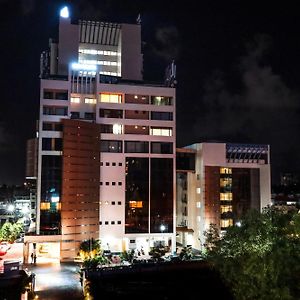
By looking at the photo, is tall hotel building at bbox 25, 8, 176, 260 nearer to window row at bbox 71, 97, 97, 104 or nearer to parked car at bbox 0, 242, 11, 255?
window row at bbox 71, 97, 97, 104

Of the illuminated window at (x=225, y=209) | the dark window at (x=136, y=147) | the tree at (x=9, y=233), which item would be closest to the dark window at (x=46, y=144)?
the dark window at (x=136, y=147)

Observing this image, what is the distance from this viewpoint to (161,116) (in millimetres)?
66812

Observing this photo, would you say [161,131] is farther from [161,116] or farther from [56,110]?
[56,110]

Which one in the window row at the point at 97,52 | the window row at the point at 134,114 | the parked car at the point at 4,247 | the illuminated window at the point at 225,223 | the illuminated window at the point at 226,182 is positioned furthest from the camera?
the window row at the point at 97,52

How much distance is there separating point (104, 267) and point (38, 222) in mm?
16902

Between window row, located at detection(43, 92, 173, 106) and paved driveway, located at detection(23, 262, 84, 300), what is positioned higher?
window row, located at detection(43, 92, 173, 106)

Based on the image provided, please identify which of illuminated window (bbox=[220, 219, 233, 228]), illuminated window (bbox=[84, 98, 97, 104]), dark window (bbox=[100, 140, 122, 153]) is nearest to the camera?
dark window (bbox=[100, 140, 122, 153])

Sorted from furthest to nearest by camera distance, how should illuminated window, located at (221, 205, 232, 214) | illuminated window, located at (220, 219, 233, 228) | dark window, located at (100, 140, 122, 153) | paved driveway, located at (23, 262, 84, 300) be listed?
illuminated window, located at (221, 205, 232, 214) < illuminated window, located at (220, 219, 233, 228) < dark window, located at (100, 140, 122, 153) < paved driveway, located at (23, 262, 84, 300)

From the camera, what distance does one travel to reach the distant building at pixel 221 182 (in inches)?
2751

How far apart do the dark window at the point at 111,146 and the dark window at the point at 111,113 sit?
3710 millimetres

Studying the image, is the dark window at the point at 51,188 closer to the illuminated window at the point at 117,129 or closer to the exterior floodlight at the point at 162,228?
the illuminated window at the point at 117,129

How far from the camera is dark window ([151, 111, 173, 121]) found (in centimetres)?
6656

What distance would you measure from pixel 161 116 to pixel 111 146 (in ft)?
29.1

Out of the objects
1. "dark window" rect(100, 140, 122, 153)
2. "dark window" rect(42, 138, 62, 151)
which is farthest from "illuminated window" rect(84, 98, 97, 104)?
"dark window" rect(42, 138, 62, 151)
